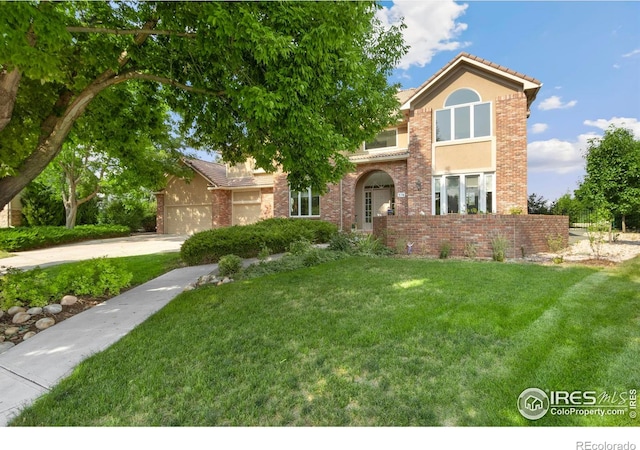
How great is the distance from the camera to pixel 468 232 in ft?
34.5

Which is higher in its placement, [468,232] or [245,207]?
[245,207]

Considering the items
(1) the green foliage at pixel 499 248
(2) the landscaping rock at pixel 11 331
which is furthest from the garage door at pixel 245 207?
(2) the landscaping rock at pixel 11 331

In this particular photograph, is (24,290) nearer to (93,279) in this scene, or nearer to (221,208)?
(93,279)

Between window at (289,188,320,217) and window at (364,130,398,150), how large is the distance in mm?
4281

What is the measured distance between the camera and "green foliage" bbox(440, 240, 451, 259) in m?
10.1

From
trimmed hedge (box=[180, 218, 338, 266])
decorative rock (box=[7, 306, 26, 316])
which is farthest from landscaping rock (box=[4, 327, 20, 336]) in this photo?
trimmed hedge (box=[180, 218, 338, 266])

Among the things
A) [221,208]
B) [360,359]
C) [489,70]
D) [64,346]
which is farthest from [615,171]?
[221,208]

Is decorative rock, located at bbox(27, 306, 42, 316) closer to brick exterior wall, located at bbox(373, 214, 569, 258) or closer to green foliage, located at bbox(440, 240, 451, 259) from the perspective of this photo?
brick exterior wall, located at bbox(373, 214, 569, 258)

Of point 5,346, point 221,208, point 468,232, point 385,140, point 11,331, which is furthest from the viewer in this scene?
point 221,208

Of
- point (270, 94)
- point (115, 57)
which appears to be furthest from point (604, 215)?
point (115, 57)

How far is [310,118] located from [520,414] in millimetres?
4050

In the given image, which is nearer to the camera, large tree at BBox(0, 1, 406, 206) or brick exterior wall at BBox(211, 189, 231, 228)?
large tree at BBox(0, 1, 406, 206)

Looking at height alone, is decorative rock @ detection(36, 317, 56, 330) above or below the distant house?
below

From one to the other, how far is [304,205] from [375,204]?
4.25 metres
